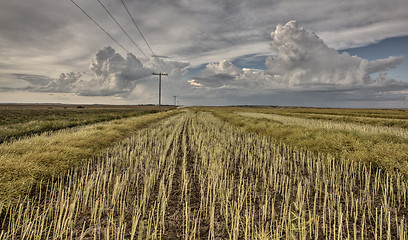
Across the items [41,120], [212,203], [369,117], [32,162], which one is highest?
A: [369,117]

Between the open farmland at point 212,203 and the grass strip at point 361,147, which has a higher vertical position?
the grass strip at point 361,147

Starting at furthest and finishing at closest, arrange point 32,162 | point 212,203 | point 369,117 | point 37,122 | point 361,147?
point 369,117 → point 37,122 → point 361,147 → point 32,162 → point 212,203

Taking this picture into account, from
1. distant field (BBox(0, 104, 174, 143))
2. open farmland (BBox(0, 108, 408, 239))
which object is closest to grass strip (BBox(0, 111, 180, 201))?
open farmland (BBox(0, 108, 408, 239))

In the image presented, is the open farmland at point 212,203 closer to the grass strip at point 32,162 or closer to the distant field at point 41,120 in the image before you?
the grass strip at point 32,162

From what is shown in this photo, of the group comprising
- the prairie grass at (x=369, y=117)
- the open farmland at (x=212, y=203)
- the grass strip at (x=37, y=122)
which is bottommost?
the open farmland at (x=212, y=203)

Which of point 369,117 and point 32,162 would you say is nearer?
point 32,162

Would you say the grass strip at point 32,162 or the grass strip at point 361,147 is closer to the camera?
the grass strip at point 32,162

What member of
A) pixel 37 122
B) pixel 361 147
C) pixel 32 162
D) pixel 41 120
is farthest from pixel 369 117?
pixel 41 120

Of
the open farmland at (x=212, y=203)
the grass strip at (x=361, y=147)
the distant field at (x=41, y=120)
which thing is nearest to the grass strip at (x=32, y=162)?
Result: the open farmland at (x=212, y=203)

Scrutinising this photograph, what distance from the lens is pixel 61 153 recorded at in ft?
26.1

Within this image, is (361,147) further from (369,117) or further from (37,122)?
(369,117)

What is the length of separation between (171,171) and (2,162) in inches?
193

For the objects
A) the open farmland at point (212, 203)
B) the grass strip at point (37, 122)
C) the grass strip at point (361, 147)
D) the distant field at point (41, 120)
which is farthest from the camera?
the distant field at point (41, 120)

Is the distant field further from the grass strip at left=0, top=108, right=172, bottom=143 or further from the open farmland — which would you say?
the open farmland
